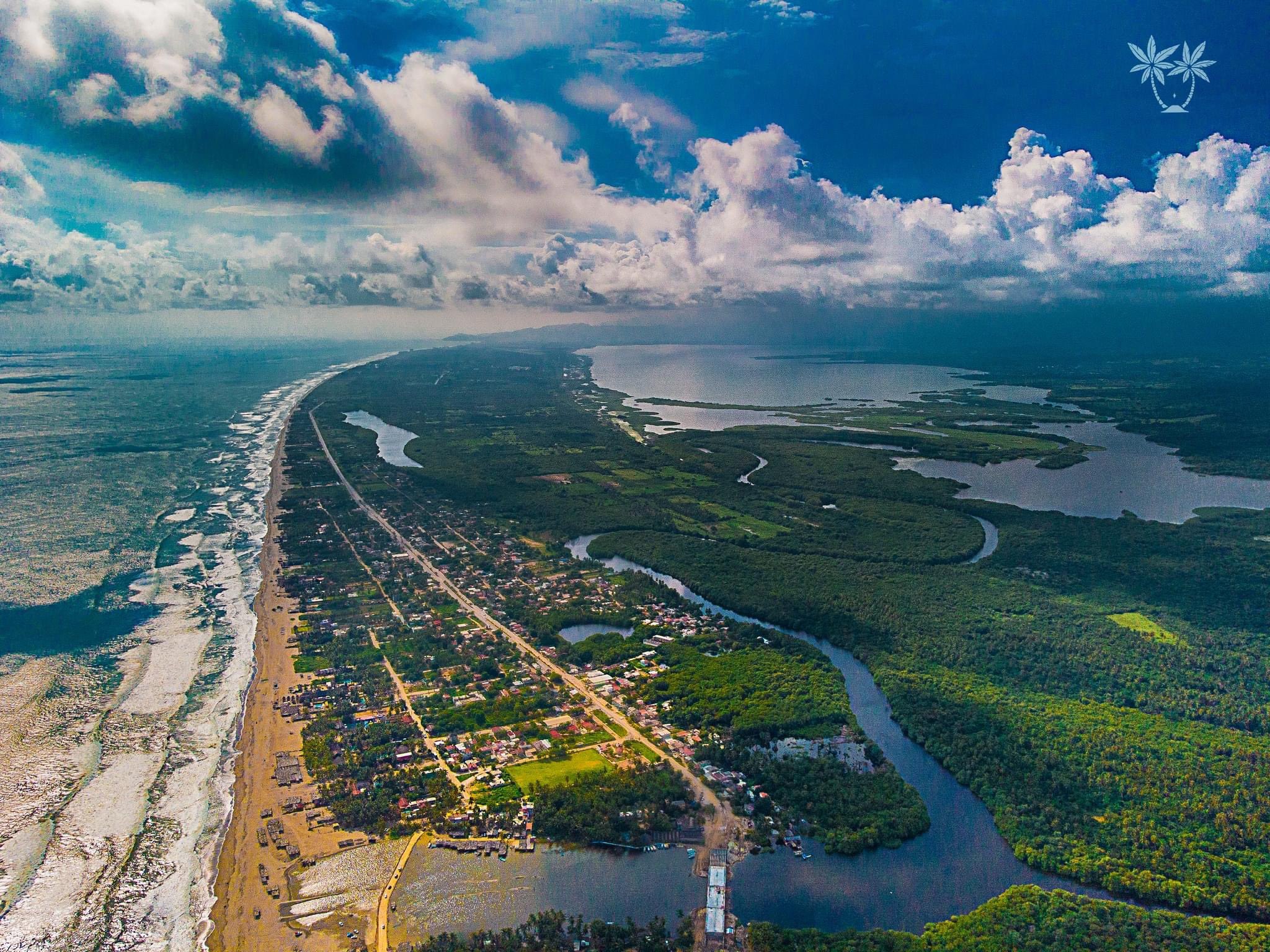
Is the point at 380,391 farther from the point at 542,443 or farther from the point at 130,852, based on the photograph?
the point at 130,852

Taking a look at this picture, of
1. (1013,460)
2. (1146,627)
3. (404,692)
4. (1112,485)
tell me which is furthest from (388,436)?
(1146,627)

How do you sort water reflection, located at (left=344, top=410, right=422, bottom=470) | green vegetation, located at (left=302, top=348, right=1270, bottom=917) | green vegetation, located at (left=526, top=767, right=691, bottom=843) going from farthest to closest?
water reflection, located at (left=344, top=410, right=422, bottom=470) < green vegetation, located at (left=302, top=348, right=1270, bottom=917) < green vegetation, located at (left=526, top=767, right=691, bottom=843)

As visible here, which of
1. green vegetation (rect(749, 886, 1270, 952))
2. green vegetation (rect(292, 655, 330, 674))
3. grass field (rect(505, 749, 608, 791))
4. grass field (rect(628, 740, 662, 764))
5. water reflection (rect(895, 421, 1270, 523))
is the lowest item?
green vegetation (rect(749, 886, 1270, 952))

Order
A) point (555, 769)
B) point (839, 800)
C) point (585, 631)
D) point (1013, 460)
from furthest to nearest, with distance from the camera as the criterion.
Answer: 1. point (1013, 460)
2. point (585, 631)
3. point (555, 769)
4. point (839, 800)

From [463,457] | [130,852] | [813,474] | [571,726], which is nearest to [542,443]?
[463,457]

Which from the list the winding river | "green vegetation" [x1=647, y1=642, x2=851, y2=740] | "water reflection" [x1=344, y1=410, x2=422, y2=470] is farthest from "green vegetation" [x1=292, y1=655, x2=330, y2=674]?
"water reflection" [x1=344, y1=410, x2=422, y2=470]

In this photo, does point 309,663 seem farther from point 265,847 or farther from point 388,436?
point 388,436

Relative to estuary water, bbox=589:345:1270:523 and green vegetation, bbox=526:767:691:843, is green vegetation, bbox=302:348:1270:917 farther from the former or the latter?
estuary water, bbox=589:345:1270:523
